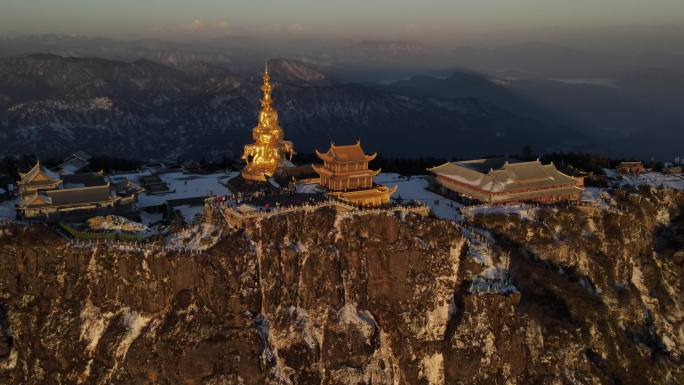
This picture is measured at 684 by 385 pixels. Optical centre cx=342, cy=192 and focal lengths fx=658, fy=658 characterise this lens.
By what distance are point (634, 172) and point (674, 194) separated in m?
9.64

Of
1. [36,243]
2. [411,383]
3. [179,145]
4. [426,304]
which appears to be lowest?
[179,145]

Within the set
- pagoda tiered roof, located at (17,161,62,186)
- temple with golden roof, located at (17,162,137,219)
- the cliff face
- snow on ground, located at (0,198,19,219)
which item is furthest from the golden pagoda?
snow on ground, located at (0,198,19,219)

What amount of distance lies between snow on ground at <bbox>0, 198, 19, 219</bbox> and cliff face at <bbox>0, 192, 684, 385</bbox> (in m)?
5.66

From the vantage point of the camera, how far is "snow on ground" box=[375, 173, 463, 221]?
6009 cm

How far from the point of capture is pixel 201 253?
156 feet

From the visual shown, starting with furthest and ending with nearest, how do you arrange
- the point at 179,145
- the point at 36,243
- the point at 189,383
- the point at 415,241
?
the point at 179,145
the point at 415,241
the point at 36,243
the point at 189,383

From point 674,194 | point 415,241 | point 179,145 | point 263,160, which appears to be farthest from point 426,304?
point 179,145

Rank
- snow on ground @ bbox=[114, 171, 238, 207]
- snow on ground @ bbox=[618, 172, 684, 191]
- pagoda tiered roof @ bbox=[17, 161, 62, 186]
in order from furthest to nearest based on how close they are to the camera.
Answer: snow on ground @ bbox=[618, 172, 684, 191], snow on ground @ bbox=[114, 171, 238, 207], pagoda tiered roof @ bbox=[17, 161, 62, 186]

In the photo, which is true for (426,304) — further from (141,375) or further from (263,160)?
(263,160)

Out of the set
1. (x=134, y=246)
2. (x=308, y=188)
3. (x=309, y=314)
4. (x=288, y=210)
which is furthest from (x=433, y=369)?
(x=134, y=246)

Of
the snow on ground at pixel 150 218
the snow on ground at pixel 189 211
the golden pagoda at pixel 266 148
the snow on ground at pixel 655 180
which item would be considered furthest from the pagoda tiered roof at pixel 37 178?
the snow on ground at pixel 655 180

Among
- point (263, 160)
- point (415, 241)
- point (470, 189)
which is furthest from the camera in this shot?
point (263, 160)

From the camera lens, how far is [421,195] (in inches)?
2618

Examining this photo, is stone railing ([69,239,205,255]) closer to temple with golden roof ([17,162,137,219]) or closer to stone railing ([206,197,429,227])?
stone railing ([206,197,429,227])
